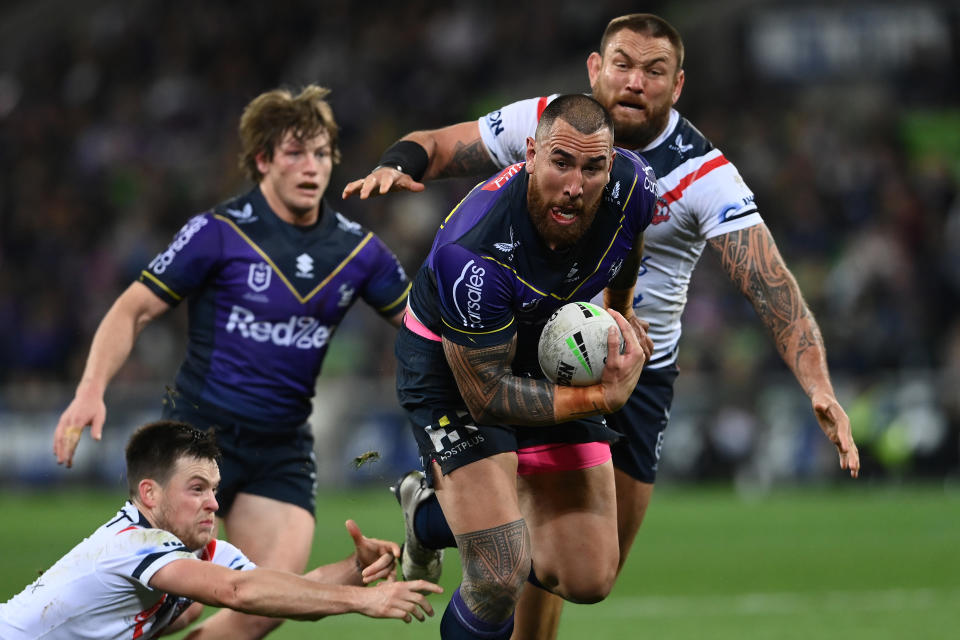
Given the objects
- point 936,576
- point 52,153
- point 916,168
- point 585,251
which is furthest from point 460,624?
point 52,153

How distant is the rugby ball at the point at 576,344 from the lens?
4.98 m

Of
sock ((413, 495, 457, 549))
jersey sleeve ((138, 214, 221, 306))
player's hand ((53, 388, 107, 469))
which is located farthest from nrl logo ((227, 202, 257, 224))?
sock ((413, 495, 457, 549))

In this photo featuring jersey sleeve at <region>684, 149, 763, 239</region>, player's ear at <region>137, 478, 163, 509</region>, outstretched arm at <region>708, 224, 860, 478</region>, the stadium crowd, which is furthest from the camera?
the stadium crowd

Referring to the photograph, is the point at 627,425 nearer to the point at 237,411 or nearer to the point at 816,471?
the point at 237,411

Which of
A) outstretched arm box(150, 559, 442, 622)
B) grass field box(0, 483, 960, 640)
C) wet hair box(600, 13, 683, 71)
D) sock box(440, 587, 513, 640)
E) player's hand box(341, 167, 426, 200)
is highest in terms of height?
wet hair box(600, 13, 683, 71)

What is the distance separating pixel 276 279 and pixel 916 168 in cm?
1358

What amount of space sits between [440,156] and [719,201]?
3.98ft

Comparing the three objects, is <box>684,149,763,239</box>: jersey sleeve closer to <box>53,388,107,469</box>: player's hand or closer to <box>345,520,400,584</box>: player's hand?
<box>345,520,400,584</box>: player's hand

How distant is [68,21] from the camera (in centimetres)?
2344

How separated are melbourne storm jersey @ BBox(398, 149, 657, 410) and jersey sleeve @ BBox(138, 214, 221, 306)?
134 centimetres

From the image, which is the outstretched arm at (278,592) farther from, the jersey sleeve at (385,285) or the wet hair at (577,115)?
the jersey sleeve at (385,285)

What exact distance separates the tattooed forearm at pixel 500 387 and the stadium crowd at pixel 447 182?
10451 mm

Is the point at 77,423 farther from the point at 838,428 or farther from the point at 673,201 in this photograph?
the point at 838,428

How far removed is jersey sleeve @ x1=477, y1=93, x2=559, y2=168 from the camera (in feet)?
19.8
